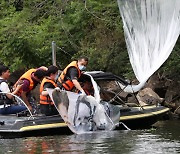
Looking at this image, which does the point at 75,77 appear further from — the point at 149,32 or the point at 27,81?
the point at 149,32

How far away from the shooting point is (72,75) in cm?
1489

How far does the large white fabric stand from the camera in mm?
15328

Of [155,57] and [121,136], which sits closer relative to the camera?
[121,136]

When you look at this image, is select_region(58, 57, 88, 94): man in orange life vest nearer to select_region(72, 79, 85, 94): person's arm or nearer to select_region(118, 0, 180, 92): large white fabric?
select_region(72, 79, 85, 94): person's arm

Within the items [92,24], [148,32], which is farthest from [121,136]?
[92,24]

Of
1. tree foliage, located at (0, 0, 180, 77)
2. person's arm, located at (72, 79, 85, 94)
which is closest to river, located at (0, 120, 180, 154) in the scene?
person's arm, located at (72, 79, 85, 94)

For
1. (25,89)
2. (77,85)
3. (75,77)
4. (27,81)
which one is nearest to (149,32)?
(75,77)

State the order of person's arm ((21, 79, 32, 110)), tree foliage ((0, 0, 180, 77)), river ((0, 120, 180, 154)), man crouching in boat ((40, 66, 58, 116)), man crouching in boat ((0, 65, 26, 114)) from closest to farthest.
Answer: river ((0, 120, 180, 154))
man crouching in boat ((40, 66, 58, 116))
man crouching in boat ((0, 65, 26, 114))
person's arm ((21, 79, 32, 110))
tree foliage ((0, 0, 180, 77))

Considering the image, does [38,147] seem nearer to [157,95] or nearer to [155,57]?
[155,57]

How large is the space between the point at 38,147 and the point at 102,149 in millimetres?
1278

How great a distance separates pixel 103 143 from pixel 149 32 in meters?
4.00

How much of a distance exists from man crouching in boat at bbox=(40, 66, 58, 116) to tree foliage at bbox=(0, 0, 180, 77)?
6.81 meters

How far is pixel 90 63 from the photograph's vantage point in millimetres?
22141

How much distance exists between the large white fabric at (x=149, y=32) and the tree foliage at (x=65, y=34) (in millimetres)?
5298
